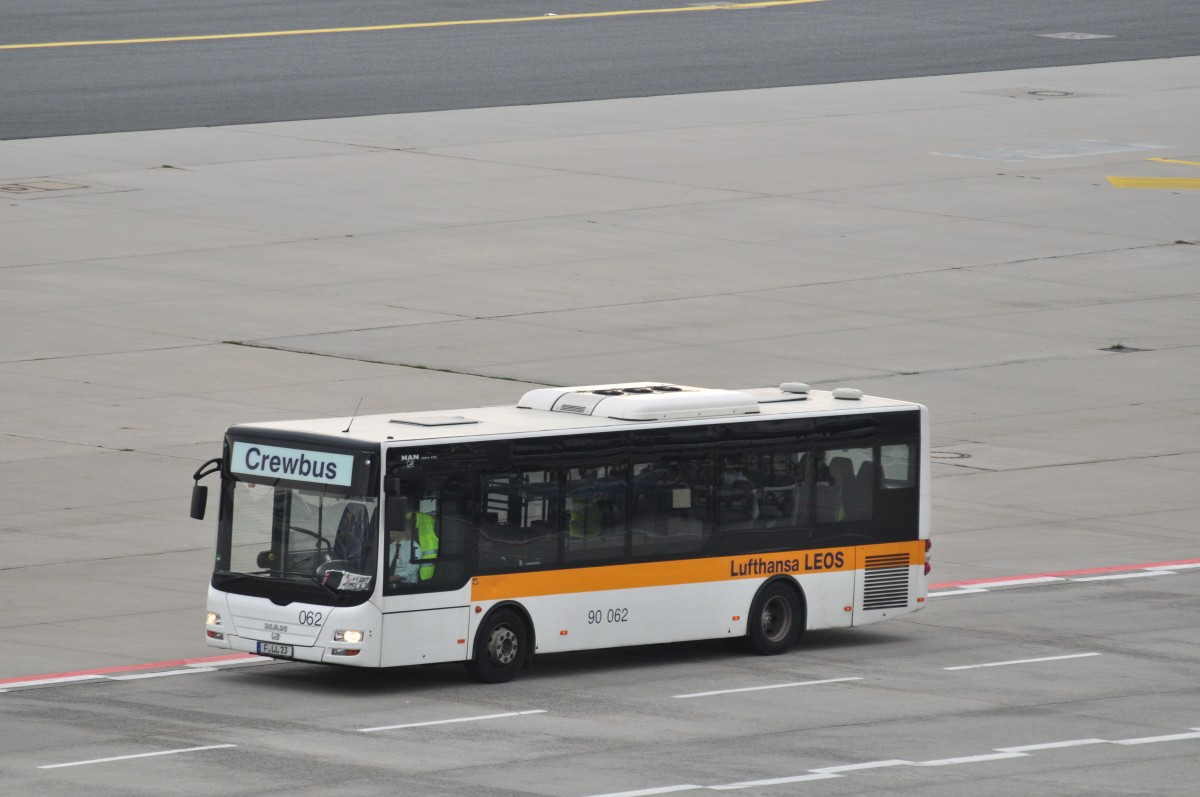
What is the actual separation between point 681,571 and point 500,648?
2.22m

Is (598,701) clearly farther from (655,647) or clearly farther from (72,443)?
(72,443)

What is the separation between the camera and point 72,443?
34.6m

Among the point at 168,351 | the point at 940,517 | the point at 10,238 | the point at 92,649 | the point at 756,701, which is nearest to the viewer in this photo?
the point at 756,701

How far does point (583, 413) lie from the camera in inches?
941

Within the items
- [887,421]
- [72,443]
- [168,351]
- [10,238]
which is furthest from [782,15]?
[887,421]

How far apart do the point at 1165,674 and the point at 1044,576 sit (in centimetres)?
564

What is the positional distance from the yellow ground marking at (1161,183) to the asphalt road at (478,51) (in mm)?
15281

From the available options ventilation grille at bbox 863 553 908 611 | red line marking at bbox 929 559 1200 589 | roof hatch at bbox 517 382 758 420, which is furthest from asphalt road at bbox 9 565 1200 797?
roof hatch at bbox 517 382 758 420

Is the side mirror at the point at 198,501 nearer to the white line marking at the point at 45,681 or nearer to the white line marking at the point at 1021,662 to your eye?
the white line marking at the point at 45,681

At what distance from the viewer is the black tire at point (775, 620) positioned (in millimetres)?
24547

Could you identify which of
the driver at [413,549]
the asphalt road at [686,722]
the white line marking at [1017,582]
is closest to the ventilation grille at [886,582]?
the asphalt road at [686,722]

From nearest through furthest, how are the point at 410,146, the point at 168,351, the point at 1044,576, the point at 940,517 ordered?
the point at 1044,576, the point at 940,517, the point at 168,351, the point at 410,146

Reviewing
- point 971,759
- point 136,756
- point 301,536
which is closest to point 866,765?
point 971,759

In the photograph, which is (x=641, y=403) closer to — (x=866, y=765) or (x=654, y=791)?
(x=866, y=765)
